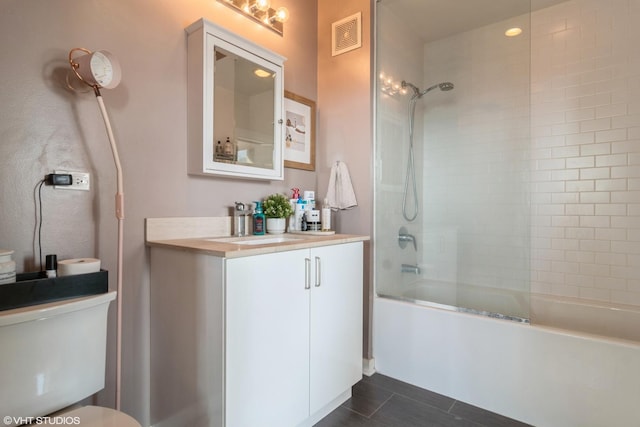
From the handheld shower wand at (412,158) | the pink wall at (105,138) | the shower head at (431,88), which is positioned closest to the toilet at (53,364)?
the pink wall at (105,138)

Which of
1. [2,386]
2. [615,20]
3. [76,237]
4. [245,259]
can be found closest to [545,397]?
[245,259]

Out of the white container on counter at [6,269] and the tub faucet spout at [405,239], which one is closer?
the white container on counter at [6,269]

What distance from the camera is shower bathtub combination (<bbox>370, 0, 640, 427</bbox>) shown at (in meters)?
1.93

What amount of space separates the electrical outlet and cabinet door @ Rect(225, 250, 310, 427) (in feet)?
2.31

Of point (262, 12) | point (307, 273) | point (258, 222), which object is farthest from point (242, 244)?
point (262, 12)

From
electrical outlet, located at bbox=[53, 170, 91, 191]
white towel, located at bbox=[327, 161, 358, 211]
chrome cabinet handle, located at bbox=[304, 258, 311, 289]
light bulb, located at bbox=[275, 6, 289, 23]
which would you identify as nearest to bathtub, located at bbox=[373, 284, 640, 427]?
white towel, located at bbox=[327, 161, 358, 211]

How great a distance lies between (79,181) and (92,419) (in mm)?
867

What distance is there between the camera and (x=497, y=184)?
7.21 feet

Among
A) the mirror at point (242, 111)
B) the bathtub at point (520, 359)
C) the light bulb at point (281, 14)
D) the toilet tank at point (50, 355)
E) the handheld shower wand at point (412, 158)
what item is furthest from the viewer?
the handheld shower wand at point (412, 158)

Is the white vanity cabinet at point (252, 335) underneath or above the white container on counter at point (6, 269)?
underneath

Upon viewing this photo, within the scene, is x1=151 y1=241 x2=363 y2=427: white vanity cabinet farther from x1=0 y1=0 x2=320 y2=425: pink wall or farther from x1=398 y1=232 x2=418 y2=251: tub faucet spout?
x1=398 y1=232 x2=418 y2=251: tub faucet spout

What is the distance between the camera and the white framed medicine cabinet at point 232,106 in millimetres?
1574

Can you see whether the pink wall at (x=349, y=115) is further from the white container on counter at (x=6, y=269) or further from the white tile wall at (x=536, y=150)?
the white container on counter at (x=6, y=269)

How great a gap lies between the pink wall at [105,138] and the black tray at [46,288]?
8.9 inches
